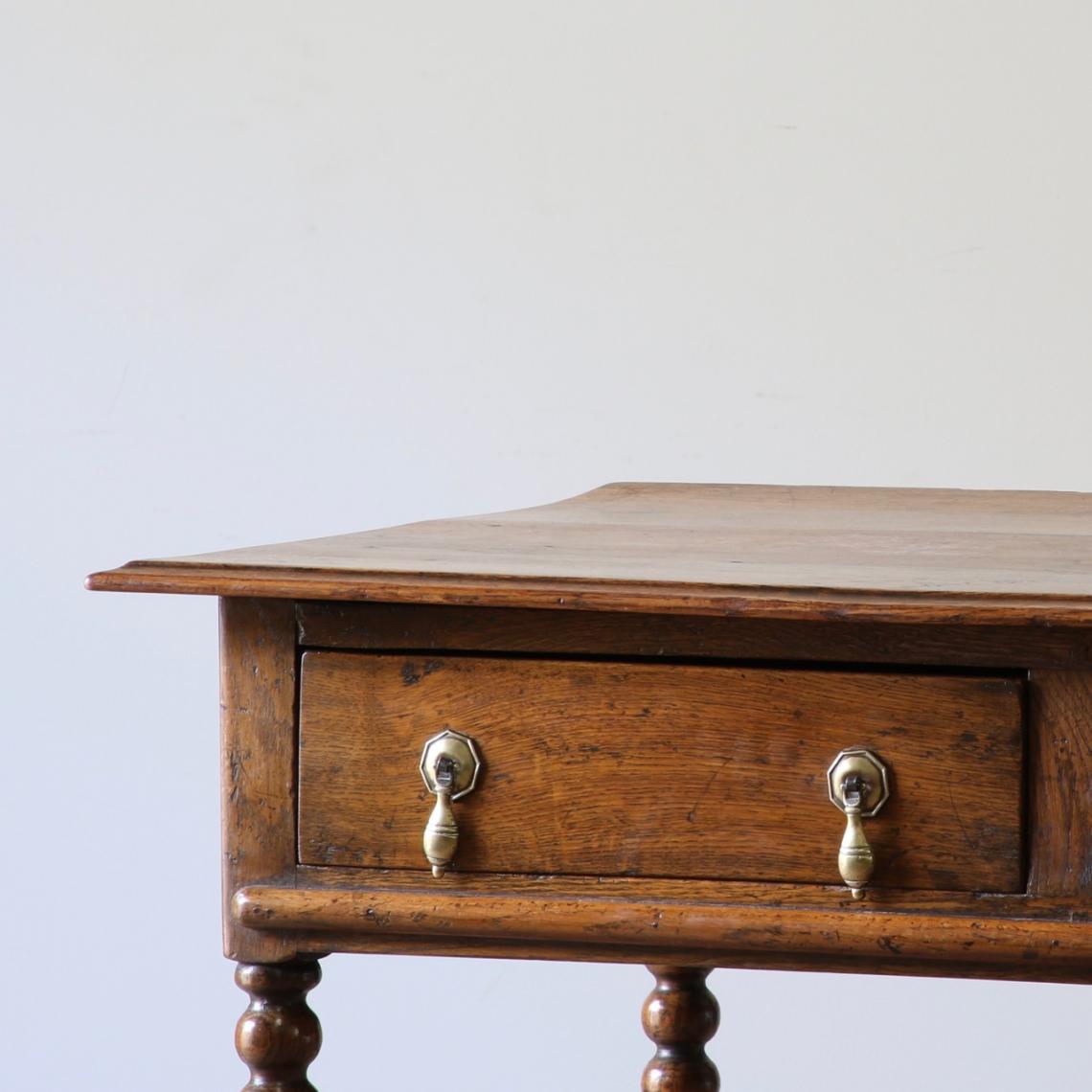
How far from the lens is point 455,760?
3.27 feet

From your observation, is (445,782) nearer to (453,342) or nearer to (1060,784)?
(1060,784)

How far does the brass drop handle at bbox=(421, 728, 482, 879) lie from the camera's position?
3.26 ft

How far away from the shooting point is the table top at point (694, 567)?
2.98ft

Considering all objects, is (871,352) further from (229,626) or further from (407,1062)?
(229,626)

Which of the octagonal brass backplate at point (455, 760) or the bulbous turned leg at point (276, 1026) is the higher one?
the octagonal brass backplate at point (455, 760)

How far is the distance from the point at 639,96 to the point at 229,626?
4.33 feet

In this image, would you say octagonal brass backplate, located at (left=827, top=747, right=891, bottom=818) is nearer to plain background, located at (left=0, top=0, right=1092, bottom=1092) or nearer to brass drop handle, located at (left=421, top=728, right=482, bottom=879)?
brass drop handle, located at (left=421, top=728, right=482, bottom=879)

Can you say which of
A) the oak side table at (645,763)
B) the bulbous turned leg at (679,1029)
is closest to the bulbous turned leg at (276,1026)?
the oak side table at (645,763)

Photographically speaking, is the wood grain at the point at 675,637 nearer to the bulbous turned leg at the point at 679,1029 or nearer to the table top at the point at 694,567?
the table top at the point at 694,567

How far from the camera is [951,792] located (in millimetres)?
967

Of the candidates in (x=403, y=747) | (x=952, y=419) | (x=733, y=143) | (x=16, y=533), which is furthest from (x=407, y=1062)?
(x=403, y=747)

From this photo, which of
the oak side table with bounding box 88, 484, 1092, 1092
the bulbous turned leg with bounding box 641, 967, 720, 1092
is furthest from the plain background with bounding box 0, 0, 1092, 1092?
the oak side table with bounding box 88, 484, 1092, 1092

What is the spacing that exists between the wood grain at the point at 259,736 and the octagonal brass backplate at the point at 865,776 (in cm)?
29

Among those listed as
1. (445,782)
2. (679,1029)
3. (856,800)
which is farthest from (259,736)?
(679,1029)
